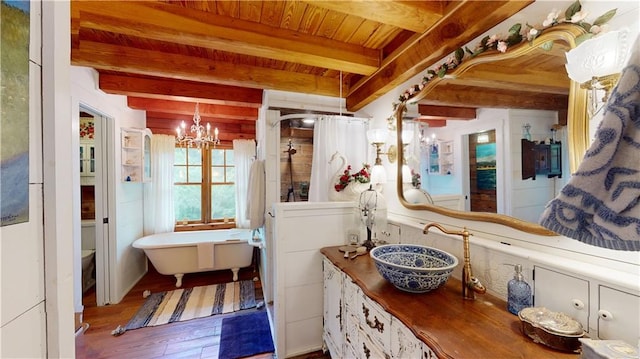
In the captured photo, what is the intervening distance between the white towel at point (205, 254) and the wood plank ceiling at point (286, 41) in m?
1.94

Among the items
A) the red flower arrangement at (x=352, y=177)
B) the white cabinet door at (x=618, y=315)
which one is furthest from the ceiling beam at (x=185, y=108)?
the white cabinet door at (x=618, y=315)

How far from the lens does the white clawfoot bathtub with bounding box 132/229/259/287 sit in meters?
3.01

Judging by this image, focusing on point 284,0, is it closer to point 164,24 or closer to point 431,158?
point 164,24

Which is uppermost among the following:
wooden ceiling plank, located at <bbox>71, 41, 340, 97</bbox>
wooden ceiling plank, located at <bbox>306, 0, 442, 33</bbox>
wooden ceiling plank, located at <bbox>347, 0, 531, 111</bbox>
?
wooden ceiling plank, located at <bbox>71, 41, 340, 97</bbox>

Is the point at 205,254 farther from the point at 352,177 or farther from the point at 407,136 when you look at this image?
the point at 407,136

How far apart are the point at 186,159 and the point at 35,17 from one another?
3925mm

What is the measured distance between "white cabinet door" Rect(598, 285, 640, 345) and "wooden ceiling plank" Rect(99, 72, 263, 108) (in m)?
2.89

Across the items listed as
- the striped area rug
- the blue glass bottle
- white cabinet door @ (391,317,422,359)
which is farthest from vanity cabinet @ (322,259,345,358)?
the striped area rug

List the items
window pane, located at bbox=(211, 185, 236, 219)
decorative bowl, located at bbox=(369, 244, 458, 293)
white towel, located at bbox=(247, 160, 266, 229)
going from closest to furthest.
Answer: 1. decorative bowl, located at bbox=(369, 244, 458, 293)
2. white towel, located at bbox=(247, 160, 266, 229)
3. window pane, located at bbox=(211, 185, 236, 219)

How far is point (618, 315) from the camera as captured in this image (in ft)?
2.37

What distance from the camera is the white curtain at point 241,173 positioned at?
400cm

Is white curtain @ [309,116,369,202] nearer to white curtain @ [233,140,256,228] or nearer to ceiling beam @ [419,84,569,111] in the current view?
ceiling beam @ [419,84,569,111]

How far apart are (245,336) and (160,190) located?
8.62 ft

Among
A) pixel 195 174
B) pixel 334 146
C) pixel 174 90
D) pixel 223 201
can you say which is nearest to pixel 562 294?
pixel 334 146
